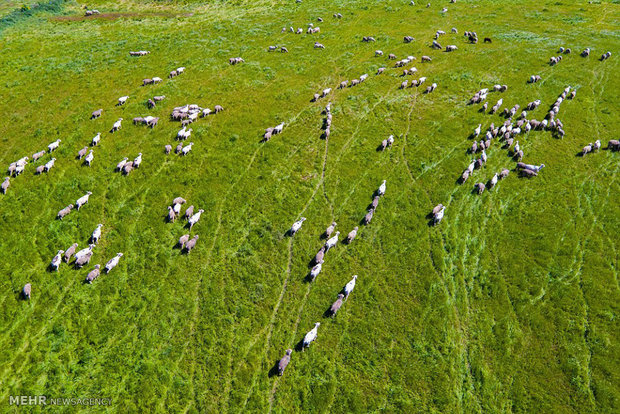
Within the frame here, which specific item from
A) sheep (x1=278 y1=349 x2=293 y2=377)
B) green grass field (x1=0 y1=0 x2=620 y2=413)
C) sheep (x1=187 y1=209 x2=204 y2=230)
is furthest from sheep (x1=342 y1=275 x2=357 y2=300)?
sheep (x1=187 y1=209 x2=204 y2=230)

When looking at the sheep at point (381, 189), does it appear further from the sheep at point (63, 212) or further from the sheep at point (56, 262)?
the sheep at point (63, 212)

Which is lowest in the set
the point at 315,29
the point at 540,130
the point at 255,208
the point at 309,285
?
the point at 309,285

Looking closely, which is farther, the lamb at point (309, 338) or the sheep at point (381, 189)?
the sheep at point (381, 189)

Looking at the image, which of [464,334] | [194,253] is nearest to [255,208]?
[194,253]

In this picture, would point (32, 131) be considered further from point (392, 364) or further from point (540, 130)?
point (540, 130)

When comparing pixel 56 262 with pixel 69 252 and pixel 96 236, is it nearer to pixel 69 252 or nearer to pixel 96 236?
pixel 69 252

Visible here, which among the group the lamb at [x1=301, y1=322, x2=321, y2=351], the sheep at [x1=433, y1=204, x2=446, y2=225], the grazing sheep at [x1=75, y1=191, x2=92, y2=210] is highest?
the grazing sheep at [x1=75, y1=191, x2=92, y2=210]

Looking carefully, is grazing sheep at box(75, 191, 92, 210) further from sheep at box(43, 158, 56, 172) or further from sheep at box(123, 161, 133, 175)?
sheep at box(43, 158, 56, 172)

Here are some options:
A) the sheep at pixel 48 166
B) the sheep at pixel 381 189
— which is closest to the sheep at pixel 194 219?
the sheep at pixel 381 189
